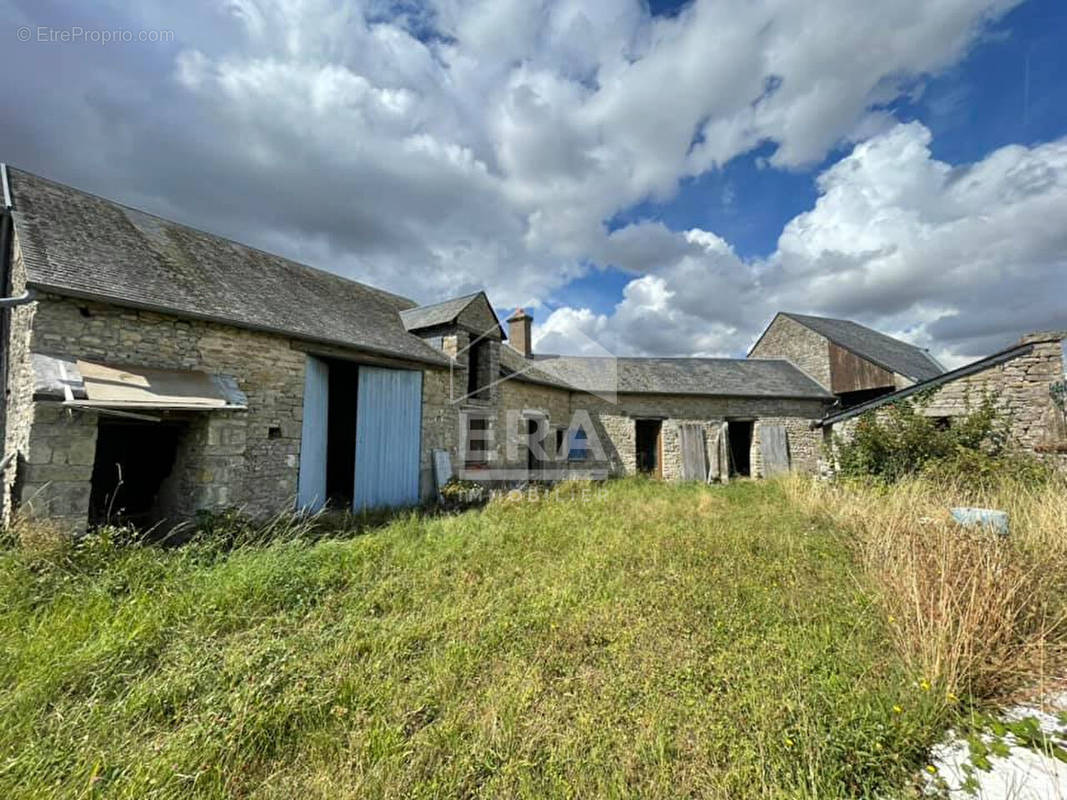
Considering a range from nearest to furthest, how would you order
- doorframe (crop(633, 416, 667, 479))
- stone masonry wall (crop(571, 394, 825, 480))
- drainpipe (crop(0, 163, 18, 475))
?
drainpipe (crop(0, 163, 18, 475)), doorframe (crop(633, 416, 667, 479)), stone masonry wall (crop(571, 394, 825, 480))

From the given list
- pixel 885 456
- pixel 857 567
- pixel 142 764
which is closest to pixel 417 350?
pixel 142 764

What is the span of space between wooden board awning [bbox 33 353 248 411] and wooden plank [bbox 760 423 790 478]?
580 inches

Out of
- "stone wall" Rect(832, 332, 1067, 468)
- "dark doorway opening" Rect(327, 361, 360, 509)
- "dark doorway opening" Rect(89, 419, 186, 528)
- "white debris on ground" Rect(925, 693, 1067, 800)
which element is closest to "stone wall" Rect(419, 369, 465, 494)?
"dark doorway opening" Rect(327, 361, 360, 509)

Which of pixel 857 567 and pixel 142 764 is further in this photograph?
pixel 857 567

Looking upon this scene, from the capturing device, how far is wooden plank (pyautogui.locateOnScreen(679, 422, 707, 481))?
13453 mm

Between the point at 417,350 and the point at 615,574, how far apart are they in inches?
258

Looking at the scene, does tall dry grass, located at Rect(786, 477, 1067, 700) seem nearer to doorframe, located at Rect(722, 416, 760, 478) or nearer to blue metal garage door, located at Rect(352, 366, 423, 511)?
blue metal garage door, located at Rect(352, 366, 423, 511)

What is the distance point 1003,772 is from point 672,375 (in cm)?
1395

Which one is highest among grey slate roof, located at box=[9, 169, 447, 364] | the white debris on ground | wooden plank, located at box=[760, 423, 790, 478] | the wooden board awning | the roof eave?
grey slate roof, located at box=[9, 169, 447, 364]

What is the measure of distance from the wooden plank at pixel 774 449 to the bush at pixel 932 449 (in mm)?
3992

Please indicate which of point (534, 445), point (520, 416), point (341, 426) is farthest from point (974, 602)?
point (341, 426)

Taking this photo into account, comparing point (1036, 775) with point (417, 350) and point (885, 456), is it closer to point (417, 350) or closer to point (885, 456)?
point (885, 456)

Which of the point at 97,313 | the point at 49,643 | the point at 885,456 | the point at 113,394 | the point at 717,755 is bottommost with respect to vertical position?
the point at 717,755

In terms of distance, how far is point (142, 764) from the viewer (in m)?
2.03
